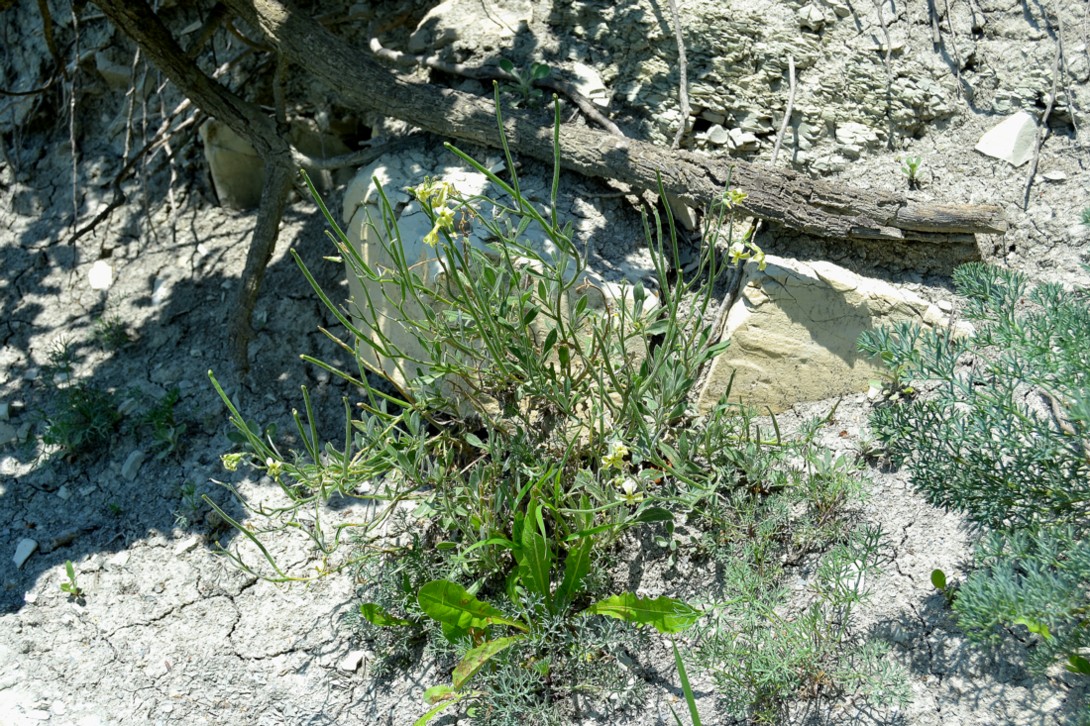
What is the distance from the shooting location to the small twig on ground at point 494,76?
137 inches

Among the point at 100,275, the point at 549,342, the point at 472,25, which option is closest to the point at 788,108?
the point at 472,25

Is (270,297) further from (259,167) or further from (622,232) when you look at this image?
(622,232)

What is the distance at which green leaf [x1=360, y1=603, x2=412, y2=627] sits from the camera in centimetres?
281

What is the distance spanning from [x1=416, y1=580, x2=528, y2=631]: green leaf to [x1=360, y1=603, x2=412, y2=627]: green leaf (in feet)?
0.74

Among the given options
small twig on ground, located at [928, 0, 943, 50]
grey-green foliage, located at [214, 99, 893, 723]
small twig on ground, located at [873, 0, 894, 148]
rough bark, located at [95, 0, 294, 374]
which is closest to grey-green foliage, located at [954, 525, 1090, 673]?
grey-green foliage, located at [214, 99, 893, 723]

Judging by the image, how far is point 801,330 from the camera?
3102 millimetres

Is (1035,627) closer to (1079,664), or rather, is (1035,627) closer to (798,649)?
(1079,664)

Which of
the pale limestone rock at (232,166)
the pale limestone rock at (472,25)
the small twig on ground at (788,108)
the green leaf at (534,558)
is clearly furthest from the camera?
the pale limestone rock at (232,166)

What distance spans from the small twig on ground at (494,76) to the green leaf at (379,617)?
1.76 m

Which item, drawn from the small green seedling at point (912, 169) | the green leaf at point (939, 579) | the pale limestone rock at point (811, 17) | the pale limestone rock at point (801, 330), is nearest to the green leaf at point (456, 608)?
the pale limestone rock at point (801, 330)

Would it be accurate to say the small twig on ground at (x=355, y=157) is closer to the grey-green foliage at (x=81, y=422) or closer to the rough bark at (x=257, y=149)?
the rough bark at (x=257, y=149)

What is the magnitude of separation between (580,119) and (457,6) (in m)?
0.78

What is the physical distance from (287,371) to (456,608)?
4.69ft

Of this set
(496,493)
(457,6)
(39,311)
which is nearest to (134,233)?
(39,311)
